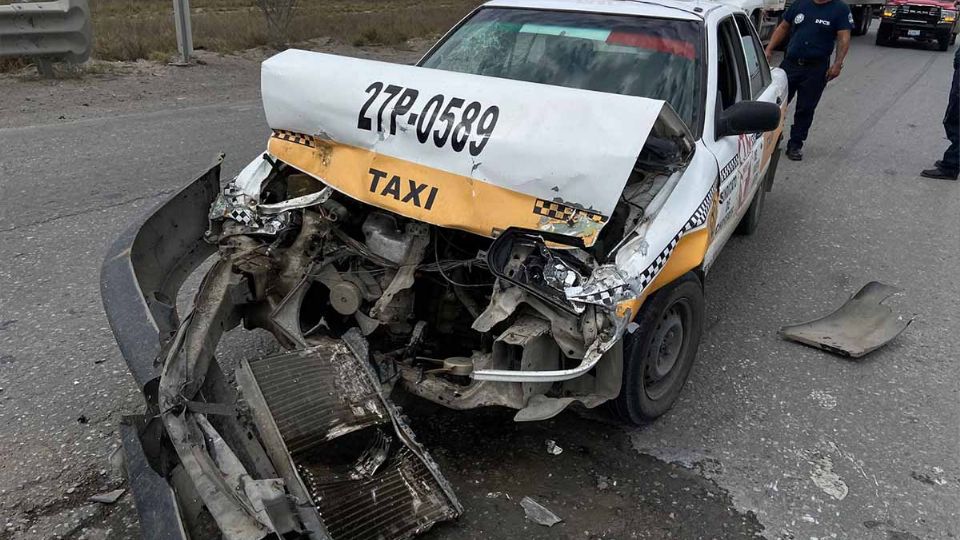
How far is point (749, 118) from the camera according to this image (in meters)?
3.46

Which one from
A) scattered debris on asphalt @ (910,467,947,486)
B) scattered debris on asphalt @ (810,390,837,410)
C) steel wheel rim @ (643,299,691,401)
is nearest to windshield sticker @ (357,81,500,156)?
steel wheel rim @ (643,299,691,401)

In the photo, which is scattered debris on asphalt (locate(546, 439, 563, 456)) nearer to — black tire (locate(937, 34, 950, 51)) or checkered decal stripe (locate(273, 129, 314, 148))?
checkered decal stripe (locate(273, 129, 314, 148))

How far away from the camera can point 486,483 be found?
287 cm

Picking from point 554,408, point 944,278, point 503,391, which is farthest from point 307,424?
point 944,278

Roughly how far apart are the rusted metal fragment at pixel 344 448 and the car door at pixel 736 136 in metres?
1.99

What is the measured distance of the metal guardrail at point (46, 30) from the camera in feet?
28.2

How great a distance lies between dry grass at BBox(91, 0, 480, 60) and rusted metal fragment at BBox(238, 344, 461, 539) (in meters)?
10.2

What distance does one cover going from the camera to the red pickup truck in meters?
18.7

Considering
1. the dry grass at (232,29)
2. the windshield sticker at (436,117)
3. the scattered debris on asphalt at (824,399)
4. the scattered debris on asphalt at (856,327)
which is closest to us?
the windshield sticker at (436,117)

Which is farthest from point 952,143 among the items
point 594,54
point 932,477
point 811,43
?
point 932,477

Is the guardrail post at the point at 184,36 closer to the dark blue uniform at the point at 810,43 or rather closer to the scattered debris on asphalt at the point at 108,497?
the dark blue uniform at the point at 810,43

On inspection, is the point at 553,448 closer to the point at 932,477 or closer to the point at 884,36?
the point at 932,477

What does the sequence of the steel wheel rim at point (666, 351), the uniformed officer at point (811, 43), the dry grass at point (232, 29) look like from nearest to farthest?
the steel wheel rim at point (666, 351)
the uniformed officer at point (811, 43)
the dry grass at point (232, 29)

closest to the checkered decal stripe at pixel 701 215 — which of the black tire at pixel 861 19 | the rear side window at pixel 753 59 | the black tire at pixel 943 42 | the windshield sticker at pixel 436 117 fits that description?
the windshield sticker at pixel 436 117
